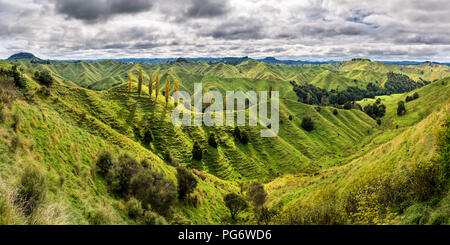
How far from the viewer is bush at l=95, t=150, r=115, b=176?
20812 millimetres

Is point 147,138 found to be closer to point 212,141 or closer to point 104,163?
point 212,141

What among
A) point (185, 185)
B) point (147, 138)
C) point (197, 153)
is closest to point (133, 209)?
point (185, 185)

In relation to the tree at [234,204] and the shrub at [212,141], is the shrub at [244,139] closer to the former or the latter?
the shrub at [212,141]

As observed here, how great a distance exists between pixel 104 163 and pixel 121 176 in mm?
2318

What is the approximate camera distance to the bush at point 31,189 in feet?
30.8

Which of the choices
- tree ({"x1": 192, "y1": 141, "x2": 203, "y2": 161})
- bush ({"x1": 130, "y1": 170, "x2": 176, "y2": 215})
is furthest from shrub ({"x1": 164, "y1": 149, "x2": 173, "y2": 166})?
bush ({"x1": 130, "y1": 170, "x2": 176, "y2": 215})

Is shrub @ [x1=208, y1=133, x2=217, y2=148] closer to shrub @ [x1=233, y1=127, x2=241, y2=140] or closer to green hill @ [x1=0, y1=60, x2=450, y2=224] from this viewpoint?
green hill @ [x1=0, y1=60, x2=450, y2=224]

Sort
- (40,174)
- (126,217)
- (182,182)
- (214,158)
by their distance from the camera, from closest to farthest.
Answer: (40,174), (126,217), (182,182), (214,158)

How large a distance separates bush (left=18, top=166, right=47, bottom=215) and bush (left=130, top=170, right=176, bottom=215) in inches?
407

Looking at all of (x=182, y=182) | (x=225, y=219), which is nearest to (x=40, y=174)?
(x=182, y=182)

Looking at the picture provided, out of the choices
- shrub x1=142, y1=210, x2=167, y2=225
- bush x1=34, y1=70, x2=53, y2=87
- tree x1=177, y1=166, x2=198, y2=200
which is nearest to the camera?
shrub x1=142, y1=210, x2=167, y2=225
